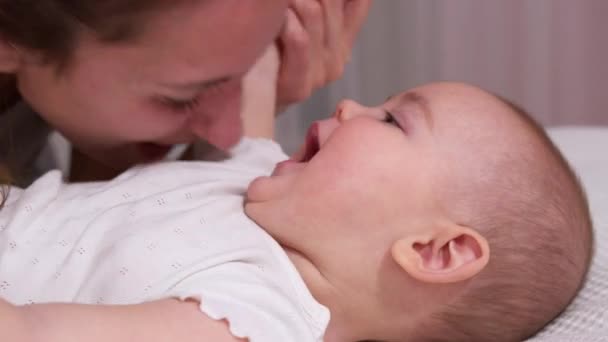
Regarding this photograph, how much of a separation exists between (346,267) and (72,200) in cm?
33

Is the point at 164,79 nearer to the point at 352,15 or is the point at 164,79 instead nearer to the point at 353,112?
the point at 353,112

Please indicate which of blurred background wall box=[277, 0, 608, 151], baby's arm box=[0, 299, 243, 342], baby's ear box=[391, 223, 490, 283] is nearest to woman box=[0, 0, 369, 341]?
baby's arm box=[0, 299, 243, 342]

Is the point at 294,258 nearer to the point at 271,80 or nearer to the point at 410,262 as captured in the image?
the point at 410,262

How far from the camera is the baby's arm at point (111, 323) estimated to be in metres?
0.62

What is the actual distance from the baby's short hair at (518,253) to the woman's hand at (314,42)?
1.54 feet

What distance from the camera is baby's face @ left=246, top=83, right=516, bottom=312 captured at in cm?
88

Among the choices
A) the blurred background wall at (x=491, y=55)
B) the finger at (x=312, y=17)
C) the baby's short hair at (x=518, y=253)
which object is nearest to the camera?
the baby's short hair at (x=518, y=253)

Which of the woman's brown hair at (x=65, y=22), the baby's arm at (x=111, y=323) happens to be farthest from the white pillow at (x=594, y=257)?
the woman's brown hair at (x=65, y=22)

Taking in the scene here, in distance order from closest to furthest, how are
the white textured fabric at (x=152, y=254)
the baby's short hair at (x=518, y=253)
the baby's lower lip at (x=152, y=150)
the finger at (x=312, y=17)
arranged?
1. the white textured fabric at (x=152, y=254)
2. the baby's short hair at (x=518, y=253)
3. the baby's lower lip at (x=152, y=150)
4. the finger at (x=312, y=17)

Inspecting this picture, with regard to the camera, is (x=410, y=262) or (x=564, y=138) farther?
(x=564, y=138)

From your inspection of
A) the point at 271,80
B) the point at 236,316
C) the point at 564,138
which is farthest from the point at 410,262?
the point at 564,138

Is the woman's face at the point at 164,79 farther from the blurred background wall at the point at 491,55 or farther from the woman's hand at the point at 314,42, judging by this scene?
the blurred background wall at the point at 491,55

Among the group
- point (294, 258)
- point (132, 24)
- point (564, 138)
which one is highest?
point (132, 24)

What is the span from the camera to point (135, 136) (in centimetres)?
99
